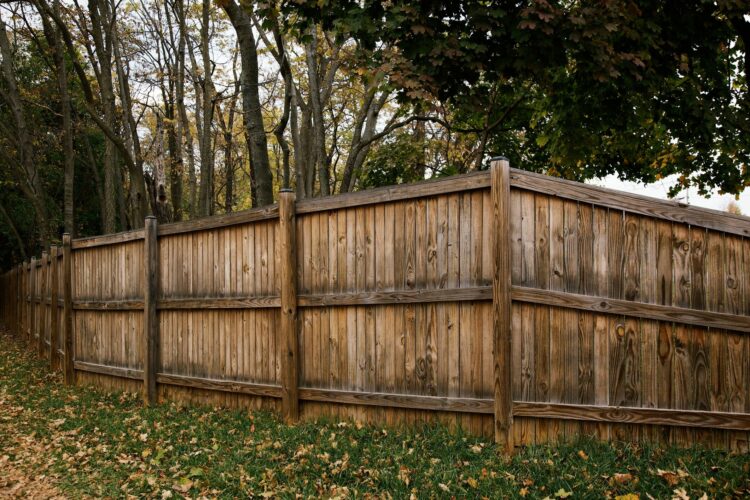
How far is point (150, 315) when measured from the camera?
7.71 meters

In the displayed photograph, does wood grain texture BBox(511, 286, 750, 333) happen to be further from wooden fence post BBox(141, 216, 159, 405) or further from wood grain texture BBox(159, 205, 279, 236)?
wooden fence post BBox(141, 216, 159, 405)

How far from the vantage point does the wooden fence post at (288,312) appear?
19.8 feet

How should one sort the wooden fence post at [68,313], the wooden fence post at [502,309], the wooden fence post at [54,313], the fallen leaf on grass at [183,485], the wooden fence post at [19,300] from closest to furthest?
the fallen leaf on grass at [183,485], the wooden fence post at [502,309], the wooden fence post at [68,313], the wooden fence post at [54,313], the wooden fence post at [19,300]

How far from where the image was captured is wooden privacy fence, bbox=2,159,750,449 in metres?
4.87

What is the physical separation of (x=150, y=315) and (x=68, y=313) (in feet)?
9.76

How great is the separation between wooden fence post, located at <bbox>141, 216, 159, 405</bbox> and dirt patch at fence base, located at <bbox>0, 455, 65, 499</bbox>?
2108 mm

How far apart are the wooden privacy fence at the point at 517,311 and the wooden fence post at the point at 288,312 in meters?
0.01

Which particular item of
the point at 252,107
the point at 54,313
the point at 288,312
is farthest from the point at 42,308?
the point at 288,312

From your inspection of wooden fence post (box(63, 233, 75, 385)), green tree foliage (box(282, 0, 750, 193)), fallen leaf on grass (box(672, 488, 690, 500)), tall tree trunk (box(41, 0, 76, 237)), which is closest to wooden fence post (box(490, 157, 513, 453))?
fallen leaf on grass (box(672, 488, 690, 500))

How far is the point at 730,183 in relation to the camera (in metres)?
10.4

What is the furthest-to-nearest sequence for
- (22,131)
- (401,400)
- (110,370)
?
(22,131), (110,370), (401,400)

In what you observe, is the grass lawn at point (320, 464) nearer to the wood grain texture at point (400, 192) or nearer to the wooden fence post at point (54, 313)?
the wood grain texture at point (400, 192)

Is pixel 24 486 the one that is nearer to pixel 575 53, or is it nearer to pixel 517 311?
pixel 517 311

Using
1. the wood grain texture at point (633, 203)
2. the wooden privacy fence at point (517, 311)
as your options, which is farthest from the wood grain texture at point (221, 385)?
the wood grain texture at point (633, 203)
